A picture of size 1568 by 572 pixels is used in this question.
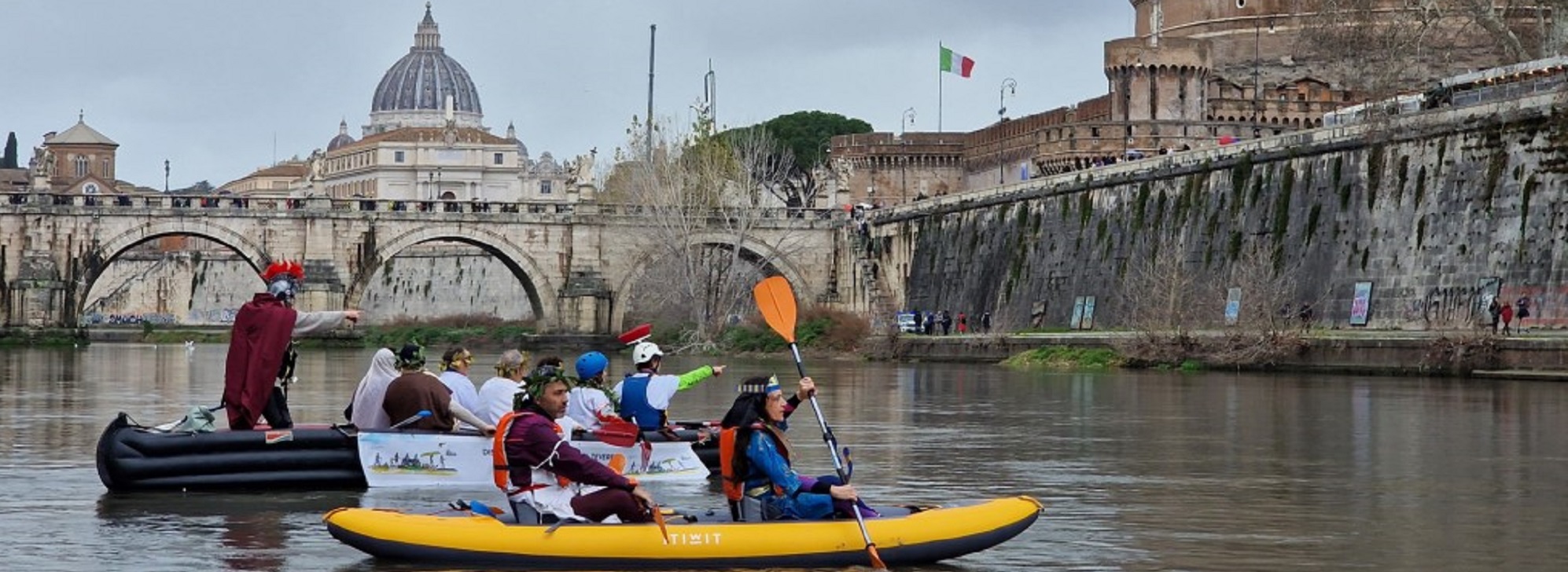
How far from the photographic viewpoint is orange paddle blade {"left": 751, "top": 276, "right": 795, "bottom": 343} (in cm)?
1972

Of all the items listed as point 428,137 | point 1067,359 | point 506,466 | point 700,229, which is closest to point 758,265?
point 700,229

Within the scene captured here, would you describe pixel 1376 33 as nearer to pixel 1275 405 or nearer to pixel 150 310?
pixel 1275 405

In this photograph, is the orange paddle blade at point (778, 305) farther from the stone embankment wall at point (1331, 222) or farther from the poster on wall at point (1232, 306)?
the poster on wall at point (1232, 306)

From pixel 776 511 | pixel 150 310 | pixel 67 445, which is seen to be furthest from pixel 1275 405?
pixel 150 310

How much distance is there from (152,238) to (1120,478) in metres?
62.5

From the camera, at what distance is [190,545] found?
17109 millimetres

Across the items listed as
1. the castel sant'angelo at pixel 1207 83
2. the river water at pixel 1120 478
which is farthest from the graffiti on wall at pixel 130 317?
the river water at pixel 1120 478

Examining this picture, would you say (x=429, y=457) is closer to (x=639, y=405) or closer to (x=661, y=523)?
(x=639, y=405)

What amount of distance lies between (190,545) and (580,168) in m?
73.3

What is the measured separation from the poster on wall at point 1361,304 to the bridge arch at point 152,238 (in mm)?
40095

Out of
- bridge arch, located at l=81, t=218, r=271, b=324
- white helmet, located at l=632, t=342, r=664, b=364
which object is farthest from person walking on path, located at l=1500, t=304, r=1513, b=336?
bridge arch, located at l=81, t=218, r=271, b=324

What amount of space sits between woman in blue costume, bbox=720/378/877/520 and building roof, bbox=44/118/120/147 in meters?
177

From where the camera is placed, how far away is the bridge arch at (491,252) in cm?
8319

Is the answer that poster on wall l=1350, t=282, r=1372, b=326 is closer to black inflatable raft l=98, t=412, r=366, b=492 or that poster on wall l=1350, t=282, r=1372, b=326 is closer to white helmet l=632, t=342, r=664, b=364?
white helmet l=632, t=342, r=664, b=364
